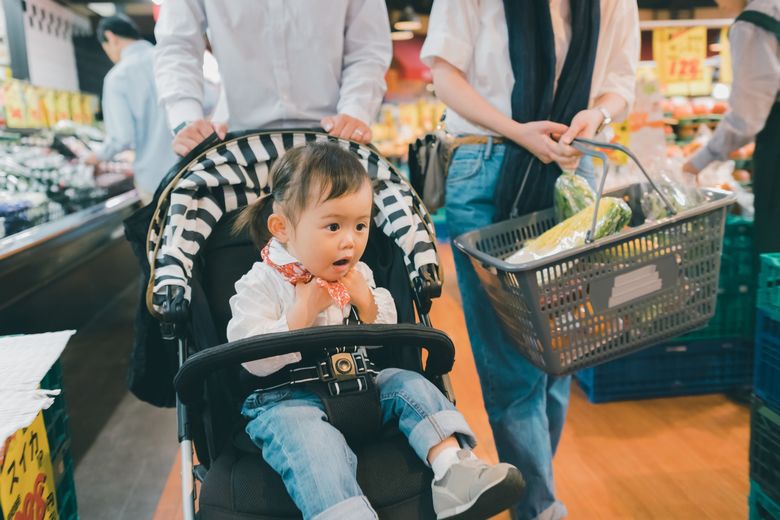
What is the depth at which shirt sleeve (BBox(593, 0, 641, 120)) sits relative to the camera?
1839mm

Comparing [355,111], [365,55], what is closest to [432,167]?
[355,111]

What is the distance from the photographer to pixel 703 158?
279 centimetres

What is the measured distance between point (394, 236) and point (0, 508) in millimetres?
1002

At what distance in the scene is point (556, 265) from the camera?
146 centimetres

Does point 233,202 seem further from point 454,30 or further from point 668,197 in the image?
point 668,197

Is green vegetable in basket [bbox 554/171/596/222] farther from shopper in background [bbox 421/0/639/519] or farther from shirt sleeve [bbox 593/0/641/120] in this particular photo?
shirt sleeve [bbox 593/0/641/120]

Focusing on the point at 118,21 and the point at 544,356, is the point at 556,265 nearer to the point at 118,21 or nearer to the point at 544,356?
the point at 544,356

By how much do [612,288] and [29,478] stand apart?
4.37 ft

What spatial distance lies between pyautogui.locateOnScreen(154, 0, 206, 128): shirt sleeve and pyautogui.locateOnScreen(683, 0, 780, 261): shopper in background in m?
2.03

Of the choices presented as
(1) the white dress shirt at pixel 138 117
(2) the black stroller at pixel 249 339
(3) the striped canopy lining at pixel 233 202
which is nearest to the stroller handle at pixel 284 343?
(2) the black stroller at pixel 249 339

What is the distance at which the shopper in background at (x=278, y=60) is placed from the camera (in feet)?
6.12

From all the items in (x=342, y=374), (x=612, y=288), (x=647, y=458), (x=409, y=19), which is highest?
(x=409, y=19)

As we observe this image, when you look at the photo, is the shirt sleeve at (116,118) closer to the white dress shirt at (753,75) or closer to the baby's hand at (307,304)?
the baby's hand at (307,304)

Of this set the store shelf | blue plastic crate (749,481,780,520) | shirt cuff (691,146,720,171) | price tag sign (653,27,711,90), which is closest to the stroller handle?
blue plastic crate (749,481,780,520)
